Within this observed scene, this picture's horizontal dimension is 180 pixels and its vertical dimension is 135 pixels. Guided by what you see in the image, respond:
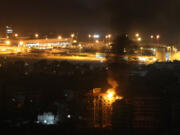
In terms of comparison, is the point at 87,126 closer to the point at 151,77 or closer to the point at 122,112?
the point at 122,112

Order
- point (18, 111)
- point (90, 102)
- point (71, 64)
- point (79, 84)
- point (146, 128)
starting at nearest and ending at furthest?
point (146, 128), point (90, 102), point (18, 111), point (79, 84), point (71, 64)

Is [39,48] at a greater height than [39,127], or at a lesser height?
greater

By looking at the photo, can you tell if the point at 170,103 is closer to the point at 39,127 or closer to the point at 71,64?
the point at 39,127

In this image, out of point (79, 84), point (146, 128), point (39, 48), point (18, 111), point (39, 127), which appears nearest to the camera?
point (146, 128)

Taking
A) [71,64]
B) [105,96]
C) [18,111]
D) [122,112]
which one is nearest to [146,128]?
[122,112]

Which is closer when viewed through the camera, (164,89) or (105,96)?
(105,96)

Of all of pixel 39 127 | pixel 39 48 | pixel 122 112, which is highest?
pixel 39 48

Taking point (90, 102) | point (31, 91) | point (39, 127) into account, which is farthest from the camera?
point (31, 91)

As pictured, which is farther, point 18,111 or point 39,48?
point 39,48

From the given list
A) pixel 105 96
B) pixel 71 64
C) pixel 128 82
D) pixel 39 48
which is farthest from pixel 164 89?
pixel 39 48
